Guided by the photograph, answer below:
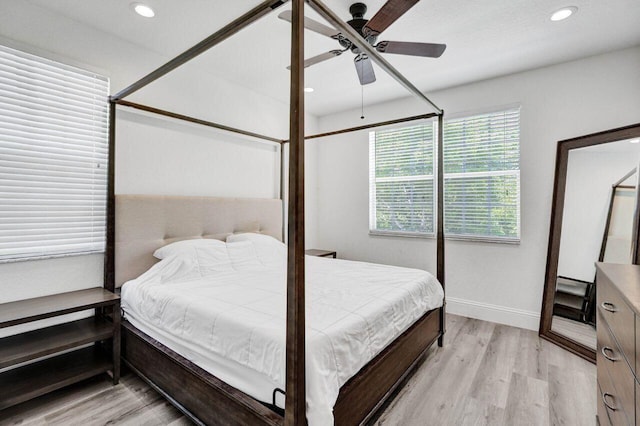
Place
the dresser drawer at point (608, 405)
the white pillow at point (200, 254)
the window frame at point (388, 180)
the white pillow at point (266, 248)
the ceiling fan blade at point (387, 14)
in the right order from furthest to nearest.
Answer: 1. the window frame at point (388, 180)
2. the white pillow at point (266, 248)
3. the white pillow at point (200, 254)
4. the ceiling fan blade at point (387, 14)
5. the dresser drawer at point (608, 405)

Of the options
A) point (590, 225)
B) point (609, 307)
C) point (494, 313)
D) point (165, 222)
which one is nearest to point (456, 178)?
point (590, 225)

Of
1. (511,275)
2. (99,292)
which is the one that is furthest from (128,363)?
(511,275)

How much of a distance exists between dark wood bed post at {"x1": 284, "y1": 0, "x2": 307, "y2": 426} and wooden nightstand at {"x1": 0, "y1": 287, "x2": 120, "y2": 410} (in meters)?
1.60

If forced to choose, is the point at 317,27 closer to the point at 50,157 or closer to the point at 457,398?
the point at 50,157

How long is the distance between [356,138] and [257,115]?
1471 millimetres

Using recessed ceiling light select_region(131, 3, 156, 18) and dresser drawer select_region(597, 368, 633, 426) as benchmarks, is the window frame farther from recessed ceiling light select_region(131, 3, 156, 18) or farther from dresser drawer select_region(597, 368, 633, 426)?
recessed ceiling light select_region(131, 3, 156, 18)

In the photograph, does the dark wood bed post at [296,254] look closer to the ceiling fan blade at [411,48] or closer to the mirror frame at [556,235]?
the ceiling fan blade at [411,48]

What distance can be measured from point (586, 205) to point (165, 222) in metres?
3.82

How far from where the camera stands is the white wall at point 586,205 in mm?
2664

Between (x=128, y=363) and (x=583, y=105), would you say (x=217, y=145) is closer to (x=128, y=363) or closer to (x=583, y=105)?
(x=128, y=363)

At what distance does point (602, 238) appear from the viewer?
2672mm

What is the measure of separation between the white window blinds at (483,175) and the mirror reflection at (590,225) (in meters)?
0.50

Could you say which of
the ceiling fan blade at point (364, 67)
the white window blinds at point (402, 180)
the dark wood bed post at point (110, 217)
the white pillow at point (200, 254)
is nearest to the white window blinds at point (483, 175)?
the white window blinds at point (402, 180)

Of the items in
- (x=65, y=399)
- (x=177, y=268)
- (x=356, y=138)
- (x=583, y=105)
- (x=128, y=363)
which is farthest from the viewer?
(x=356, y=138)
